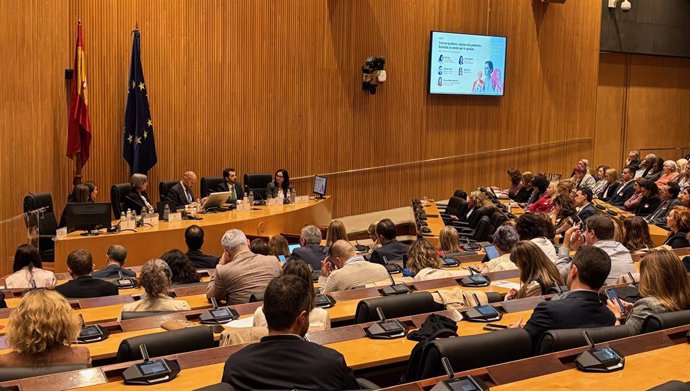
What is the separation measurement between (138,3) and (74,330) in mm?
8777

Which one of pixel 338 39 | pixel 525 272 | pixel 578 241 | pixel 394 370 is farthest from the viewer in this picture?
pixel 338 39

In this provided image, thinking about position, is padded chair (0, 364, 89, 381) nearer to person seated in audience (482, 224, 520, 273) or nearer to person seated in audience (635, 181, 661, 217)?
person seated in audience (482, 224, 520, 273)

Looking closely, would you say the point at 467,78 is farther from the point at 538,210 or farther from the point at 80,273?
the point at 80,273

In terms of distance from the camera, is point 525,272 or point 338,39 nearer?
point 525,272

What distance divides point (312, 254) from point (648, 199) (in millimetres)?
6327

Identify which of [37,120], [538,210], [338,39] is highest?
[338,39]

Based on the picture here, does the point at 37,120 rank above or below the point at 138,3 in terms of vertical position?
below

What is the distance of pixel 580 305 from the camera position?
Answer: 12.9ft

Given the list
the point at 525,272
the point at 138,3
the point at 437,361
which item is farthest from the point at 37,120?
the point at 437,361

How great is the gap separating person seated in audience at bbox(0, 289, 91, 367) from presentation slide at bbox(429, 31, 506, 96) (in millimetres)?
12628

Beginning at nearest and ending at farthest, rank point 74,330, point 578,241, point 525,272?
point 74,330 → point 525,272 → point 578,241

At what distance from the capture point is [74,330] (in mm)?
3555

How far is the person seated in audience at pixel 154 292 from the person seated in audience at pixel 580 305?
2.20 m

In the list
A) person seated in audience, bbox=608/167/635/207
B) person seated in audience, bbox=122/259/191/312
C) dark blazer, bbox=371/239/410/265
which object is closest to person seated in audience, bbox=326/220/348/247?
dark blazer, bbox=371/239/410/265
